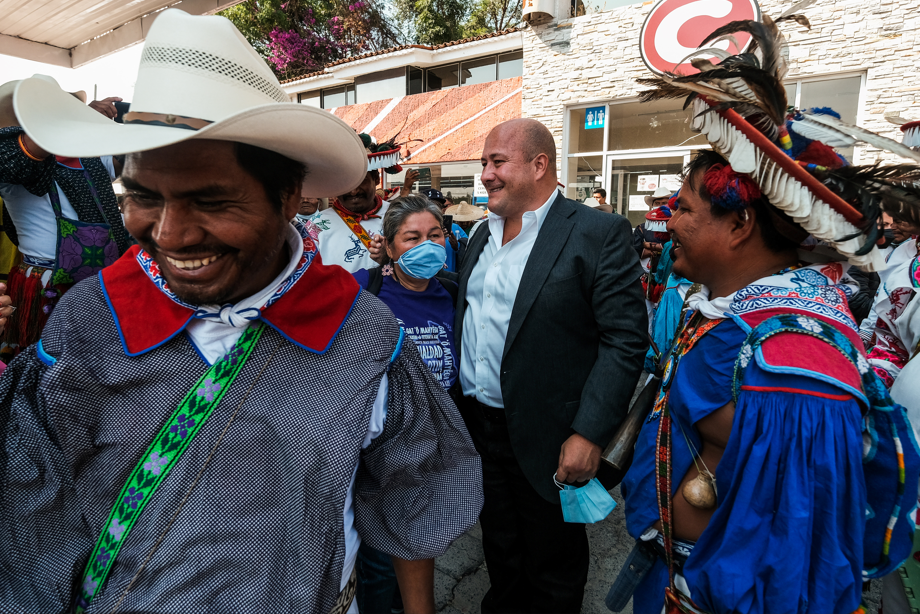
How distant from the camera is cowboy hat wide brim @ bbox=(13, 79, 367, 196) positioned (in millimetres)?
850

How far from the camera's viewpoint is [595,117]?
1091cm

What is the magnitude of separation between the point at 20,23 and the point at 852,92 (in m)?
11.4

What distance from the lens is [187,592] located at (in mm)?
933

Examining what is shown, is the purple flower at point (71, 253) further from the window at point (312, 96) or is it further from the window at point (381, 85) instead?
the window at point (312, 96)

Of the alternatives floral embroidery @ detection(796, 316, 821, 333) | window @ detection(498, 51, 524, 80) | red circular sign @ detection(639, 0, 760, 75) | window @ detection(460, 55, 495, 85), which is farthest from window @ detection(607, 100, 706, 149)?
floral embroidery @ detection(796, 316, 821, 333)

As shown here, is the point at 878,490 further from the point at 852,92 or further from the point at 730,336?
the point at 852,92

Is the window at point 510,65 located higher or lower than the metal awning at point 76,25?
higher

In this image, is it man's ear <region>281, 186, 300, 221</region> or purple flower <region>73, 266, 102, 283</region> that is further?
purple flower <region>73, 266, 102, 283</region>

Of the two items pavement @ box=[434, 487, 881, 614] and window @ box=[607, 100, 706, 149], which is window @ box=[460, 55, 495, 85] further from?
pavement @ box=[434, 487, 881, 614]

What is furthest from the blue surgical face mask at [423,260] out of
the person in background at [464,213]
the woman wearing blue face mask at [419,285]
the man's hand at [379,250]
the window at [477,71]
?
the window at [477,71]

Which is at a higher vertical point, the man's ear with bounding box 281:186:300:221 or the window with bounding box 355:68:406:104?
the window with bounding box 355:68:406:104

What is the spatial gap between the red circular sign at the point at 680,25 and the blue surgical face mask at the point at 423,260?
8.02 metres

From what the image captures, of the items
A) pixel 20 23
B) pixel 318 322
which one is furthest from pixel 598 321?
pixel 20 23

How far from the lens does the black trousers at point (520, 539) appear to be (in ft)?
7.51
